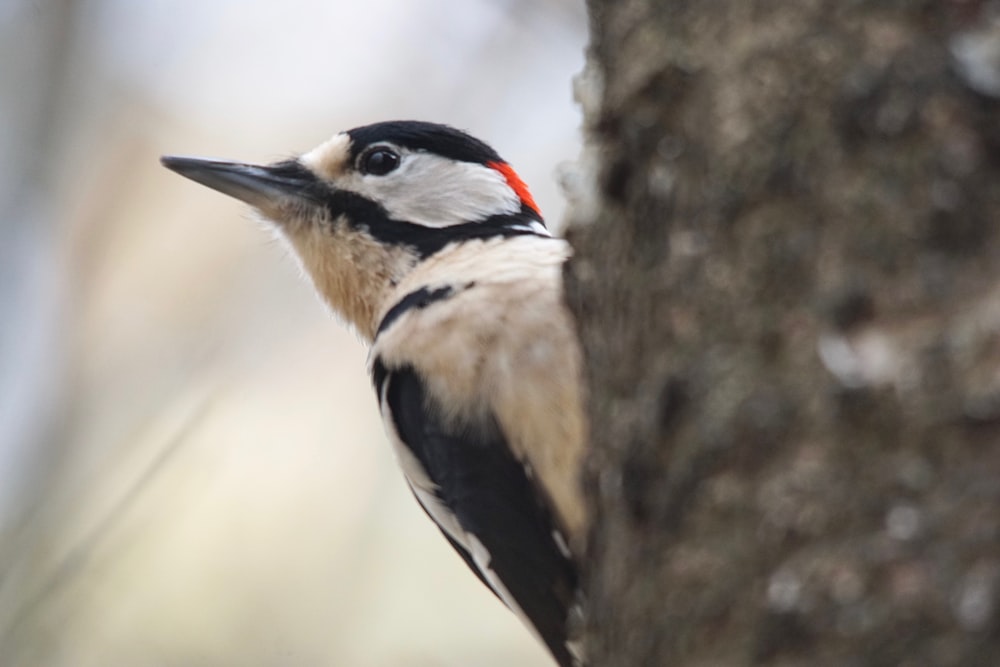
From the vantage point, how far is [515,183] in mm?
3125

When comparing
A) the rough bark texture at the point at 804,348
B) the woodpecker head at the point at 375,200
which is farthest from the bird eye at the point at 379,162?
the rough bark texture at the point at 804,348

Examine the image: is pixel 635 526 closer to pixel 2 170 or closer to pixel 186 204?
pixel 2 170

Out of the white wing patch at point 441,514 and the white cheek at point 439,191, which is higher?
the white cheek at point 439,191

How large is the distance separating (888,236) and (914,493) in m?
0.21

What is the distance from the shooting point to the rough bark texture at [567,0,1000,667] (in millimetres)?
919

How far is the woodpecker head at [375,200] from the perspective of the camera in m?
2.85

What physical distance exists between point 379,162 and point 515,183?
0.34 m

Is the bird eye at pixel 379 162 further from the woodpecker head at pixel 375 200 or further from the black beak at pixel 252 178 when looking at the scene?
the black beak at pixel 252 178

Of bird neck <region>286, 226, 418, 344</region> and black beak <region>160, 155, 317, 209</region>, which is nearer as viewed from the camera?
bird neck <region>286, 226, 418, 344</region>

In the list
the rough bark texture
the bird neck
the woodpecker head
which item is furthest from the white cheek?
the rough bark texture

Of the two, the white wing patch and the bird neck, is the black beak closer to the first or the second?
the bird neck

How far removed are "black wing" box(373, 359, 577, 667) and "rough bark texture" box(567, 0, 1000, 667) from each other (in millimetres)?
→ 1065

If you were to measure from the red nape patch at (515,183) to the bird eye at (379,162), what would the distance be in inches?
9.6

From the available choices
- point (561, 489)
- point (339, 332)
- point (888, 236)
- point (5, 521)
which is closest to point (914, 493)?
point (888, 236)
